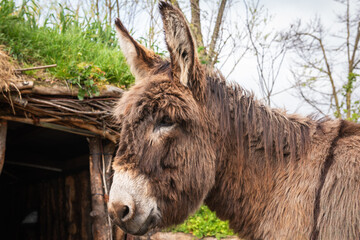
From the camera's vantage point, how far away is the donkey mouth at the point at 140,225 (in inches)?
65.1

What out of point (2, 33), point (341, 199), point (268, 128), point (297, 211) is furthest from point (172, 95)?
point (2, 33)

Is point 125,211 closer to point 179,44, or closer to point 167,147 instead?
point 167,147

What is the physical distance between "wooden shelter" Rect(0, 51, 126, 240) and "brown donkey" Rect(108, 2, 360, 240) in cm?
213

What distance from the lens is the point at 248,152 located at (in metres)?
1.84

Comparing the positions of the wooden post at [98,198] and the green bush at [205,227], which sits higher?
the wooden post at [98,198]

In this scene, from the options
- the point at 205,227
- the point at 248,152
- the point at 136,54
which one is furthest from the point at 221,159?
the point at 205,227

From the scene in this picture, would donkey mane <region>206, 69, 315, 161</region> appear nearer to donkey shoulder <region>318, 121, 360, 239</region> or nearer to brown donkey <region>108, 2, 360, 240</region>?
brown donkey <region>108, 2, 360, 240</region>

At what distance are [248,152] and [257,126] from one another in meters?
0.16

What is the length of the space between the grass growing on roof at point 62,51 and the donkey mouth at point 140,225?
2531mm

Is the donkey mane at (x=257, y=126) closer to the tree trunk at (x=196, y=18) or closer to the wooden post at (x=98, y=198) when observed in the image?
the wooden post at (x=98, y=198)

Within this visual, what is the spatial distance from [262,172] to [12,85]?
282 cm

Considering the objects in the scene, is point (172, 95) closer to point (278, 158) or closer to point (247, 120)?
point (247, 120)

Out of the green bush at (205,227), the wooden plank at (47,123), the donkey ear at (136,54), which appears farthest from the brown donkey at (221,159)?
the green bush at (205,227)

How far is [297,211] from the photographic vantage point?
1608 mm
